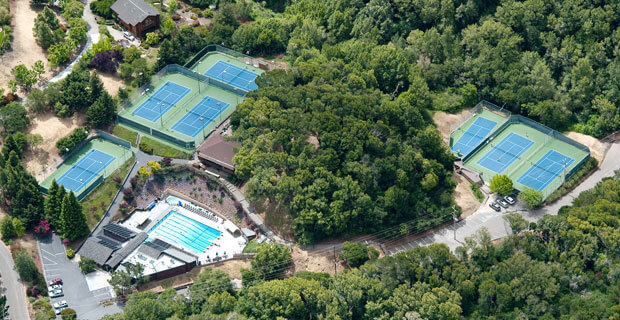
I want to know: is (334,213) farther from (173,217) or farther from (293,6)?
(293,6)

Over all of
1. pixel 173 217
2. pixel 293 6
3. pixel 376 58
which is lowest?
pixel 173 217

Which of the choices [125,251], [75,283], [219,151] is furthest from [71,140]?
[75,283]

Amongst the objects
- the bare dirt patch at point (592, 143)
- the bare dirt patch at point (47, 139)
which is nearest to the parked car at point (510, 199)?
the bare dirt patch at point (592, 143)

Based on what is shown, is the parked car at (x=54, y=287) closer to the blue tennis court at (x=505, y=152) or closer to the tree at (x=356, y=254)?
the tree at (x=356, y=254)

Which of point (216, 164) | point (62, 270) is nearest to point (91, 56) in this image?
point (216, 164)

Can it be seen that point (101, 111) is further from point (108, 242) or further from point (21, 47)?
point (108, 242)

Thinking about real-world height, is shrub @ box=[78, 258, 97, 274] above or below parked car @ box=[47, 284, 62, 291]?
above

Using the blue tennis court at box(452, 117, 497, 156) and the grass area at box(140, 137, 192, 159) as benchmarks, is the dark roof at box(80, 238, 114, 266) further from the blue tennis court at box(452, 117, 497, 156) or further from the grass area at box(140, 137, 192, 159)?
the blue tennis court at box(452, 117, 497, 156)

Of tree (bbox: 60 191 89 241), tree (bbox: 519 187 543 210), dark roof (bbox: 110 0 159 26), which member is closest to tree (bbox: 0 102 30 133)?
tree (bbox: 60 191 89 241)
